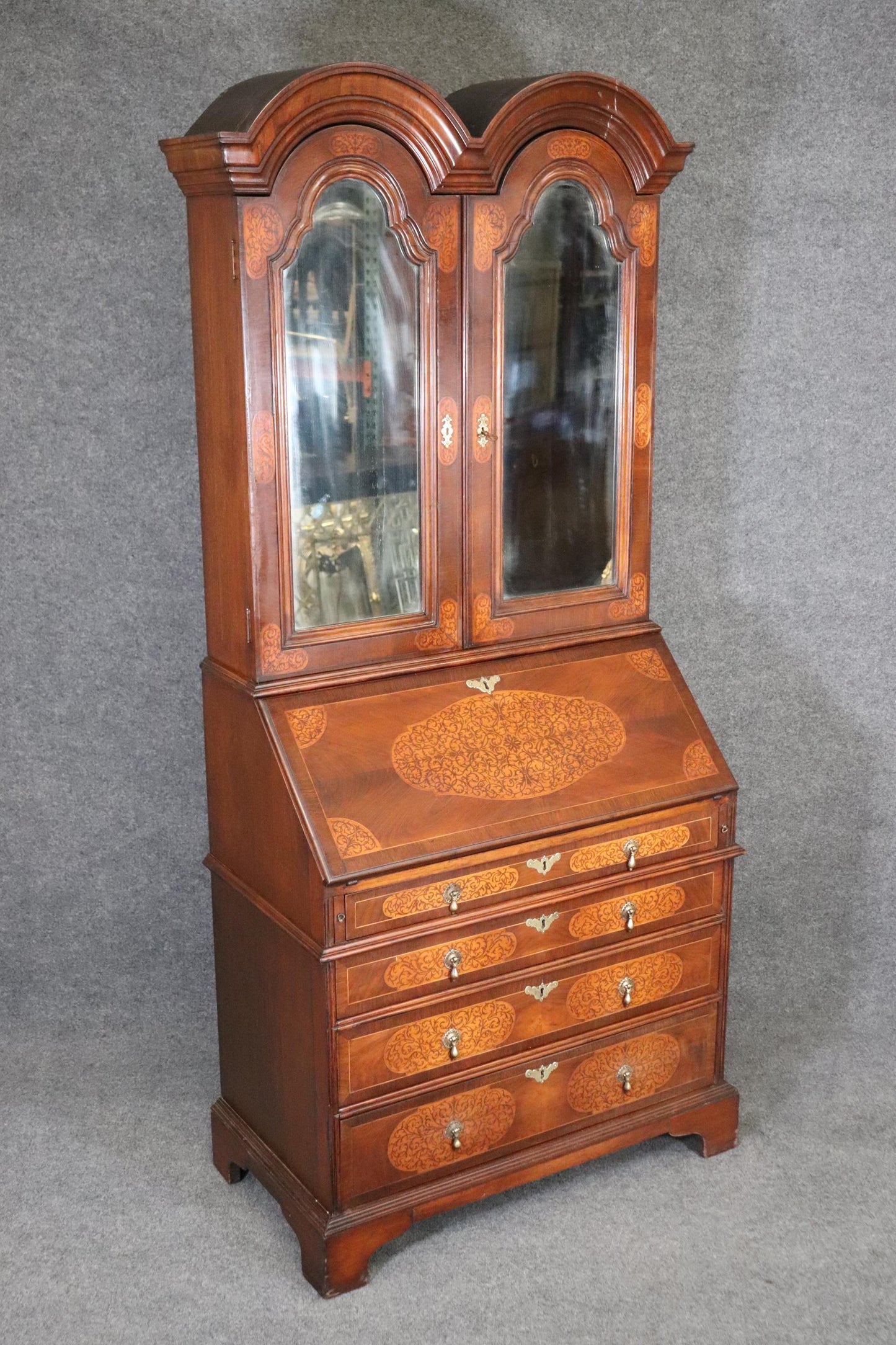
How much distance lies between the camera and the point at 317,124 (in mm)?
2160

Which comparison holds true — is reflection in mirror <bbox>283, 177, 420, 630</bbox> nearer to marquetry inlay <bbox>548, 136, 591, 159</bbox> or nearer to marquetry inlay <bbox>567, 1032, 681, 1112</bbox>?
marquetry inlay <bbox>548, 136, 591, 159</bbox>

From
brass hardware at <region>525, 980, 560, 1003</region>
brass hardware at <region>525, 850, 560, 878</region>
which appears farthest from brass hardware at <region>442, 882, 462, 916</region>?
brass hardware at <region>525, 980, 560, 1003</region>

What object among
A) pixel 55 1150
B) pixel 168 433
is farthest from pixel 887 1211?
pixel 168 433

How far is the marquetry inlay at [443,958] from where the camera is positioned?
2.35m

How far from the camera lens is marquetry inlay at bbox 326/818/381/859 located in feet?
7.42

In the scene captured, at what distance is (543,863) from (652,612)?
40.5 inches

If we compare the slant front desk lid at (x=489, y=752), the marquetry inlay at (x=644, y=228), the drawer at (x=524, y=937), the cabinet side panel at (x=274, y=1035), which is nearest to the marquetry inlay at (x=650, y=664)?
the slant front desk lid at (x=489, y=752)

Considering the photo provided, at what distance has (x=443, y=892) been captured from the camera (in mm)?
2352

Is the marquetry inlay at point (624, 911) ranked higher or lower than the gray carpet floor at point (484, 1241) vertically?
higher

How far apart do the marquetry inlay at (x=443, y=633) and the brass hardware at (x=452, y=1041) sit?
0.66 meters

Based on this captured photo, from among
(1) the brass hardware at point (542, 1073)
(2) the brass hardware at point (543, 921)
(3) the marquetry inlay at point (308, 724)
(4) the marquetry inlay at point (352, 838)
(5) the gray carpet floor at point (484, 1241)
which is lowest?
(5) the gray carpet floor at point (484, 1241)

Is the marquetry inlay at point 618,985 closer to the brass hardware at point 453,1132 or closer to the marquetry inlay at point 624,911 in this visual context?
the marquetry inlay at point 624,911

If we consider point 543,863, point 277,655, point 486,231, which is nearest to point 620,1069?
point 543,863

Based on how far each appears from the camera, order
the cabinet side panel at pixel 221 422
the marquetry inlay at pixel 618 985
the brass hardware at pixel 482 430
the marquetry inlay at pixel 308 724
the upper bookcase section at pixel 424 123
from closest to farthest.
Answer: the upper bookcase section at pixel 424 123 → the cabinet side panel at pixel 221 422 → the marquetry inlay at pixel 308 724 → the brass hardware at pixel 482 430 → the marquetry inlay at pixel 618 985
